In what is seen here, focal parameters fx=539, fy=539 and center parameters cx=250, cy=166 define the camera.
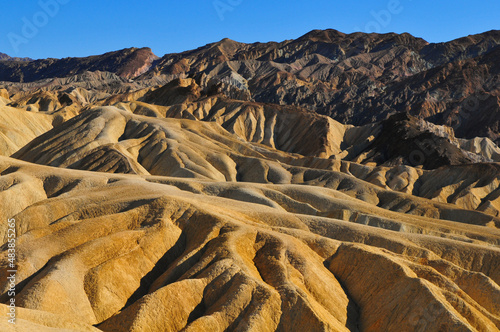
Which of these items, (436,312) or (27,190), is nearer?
(436,312)

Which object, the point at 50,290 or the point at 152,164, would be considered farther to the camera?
the point at 152,164

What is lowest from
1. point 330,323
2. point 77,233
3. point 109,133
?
point 330,323

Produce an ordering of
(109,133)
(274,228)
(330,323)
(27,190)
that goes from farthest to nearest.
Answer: (109,133), (27,190), (274,228), (330,323)

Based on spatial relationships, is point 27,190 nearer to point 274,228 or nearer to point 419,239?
point 274,228

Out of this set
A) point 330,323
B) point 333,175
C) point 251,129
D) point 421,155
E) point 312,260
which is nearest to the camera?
point 330,323

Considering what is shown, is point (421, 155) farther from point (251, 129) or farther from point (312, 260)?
point (312, 260)

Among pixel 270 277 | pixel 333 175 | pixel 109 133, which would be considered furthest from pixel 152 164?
pixel 270 277

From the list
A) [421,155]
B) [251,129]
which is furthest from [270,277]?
[251,129]

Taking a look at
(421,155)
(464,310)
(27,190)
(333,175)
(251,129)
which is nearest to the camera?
(464,310)

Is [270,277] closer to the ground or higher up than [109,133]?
closer to the ground
